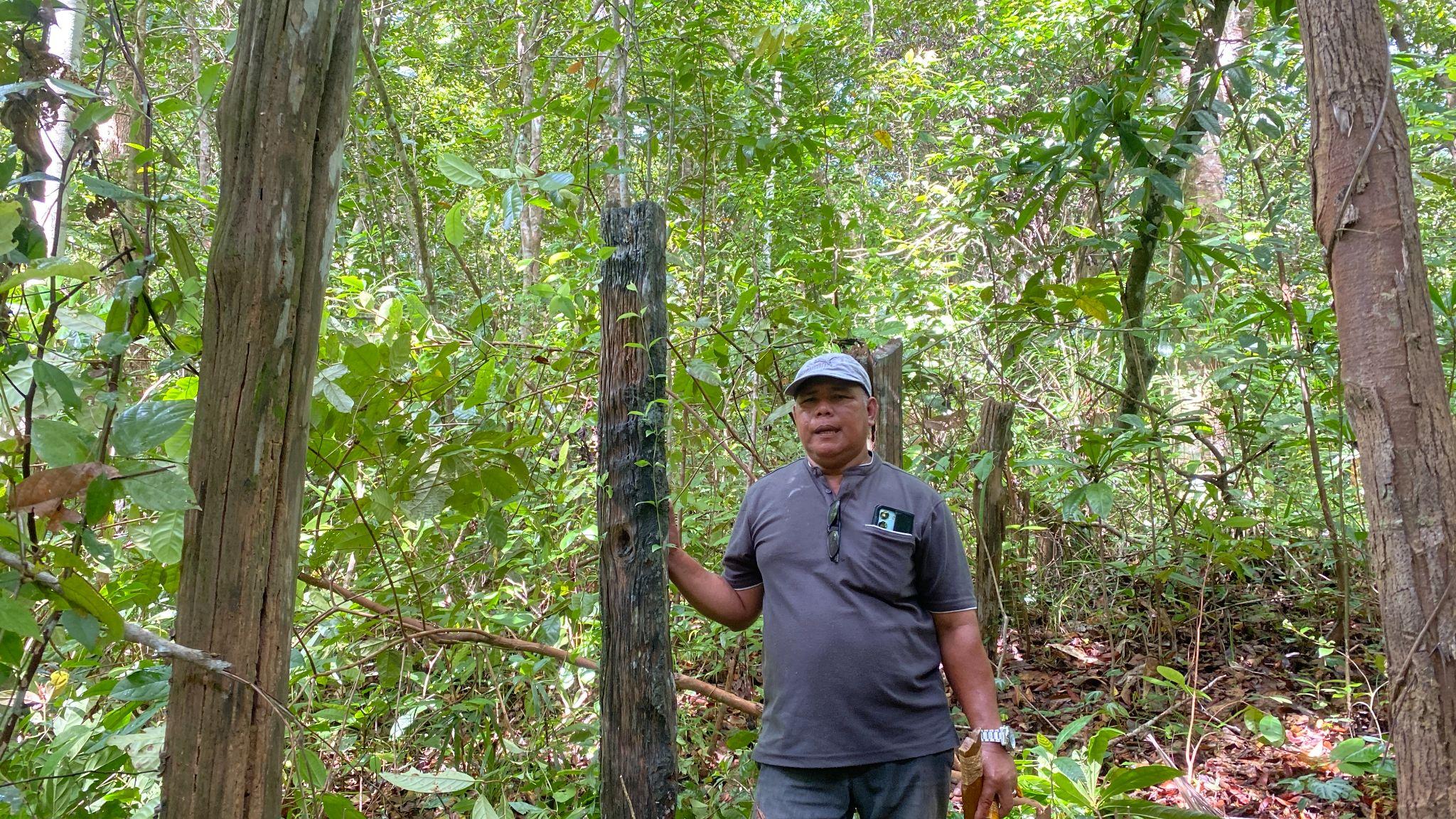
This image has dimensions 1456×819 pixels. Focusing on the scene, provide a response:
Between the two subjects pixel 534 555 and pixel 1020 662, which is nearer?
pixel 534 555

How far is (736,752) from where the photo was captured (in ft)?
11.2

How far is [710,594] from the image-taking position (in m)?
2.45

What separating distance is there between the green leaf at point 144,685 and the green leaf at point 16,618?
26 centimetres

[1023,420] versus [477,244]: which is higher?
[477,244]

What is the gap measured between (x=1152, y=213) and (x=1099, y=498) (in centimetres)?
159

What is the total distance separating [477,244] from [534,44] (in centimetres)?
385

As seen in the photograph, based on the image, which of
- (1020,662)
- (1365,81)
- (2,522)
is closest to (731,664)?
(1020,662)

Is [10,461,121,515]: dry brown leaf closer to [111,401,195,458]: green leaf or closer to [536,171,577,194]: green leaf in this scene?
[111,401,195,458]: green leaf

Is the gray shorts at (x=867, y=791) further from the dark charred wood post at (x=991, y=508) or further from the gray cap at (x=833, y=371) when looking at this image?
the dark charred wood post at (x=991, y=508)

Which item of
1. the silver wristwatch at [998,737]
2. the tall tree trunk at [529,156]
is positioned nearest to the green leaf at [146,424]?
the silver wristwatch at [998,737]

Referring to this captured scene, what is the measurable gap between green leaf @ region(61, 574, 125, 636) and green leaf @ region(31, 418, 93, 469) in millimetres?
210

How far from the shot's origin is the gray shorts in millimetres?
2137

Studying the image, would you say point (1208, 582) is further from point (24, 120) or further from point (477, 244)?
point (477, 244)

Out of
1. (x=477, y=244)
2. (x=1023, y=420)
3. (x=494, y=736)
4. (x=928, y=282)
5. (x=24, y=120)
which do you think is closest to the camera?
(x=24, y=120)
